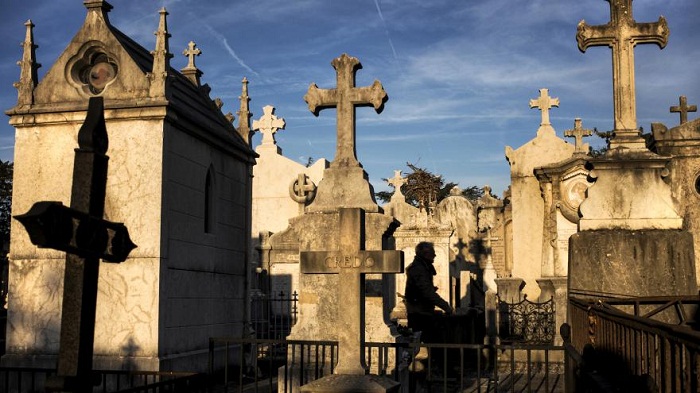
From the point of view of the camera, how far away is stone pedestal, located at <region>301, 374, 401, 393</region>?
21.0ft

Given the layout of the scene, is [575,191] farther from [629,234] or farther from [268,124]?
[268,124]

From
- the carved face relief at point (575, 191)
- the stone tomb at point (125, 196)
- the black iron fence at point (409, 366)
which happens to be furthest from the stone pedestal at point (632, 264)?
the carved face relief at point (575, 191)

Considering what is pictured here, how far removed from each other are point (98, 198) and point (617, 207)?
20.7ft

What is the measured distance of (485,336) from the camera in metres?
15.7

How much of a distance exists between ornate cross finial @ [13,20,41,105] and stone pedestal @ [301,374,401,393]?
8.26 meters

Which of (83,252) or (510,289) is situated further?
(510,289)

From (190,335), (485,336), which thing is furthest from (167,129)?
(485,336)

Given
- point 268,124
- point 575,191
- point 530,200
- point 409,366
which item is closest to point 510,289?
point 530,200

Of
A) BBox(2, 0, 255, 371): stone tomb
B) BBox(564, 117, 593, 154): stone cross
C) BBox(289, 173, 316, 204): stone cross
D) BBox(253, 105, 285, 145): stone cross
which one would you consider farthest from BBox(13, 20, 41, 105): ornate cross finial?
BBox(253, 105, 285, 145): stone cross

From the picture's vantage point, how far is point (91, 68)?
1244 cm

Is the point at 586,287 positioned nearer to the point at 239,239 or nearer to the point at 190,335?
the point at 190,335

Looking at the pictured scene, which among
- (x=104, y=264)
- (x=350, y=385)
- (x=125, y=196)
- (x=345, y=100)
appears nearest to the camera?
(x=350, y=385)

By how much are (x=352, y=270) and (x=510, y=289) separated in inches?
552

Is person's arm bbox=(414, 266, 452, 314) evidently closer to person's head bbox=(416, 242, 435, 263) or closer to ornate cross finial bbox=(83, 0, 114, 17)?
person's head bbox=(416, 242, 435, 263)
